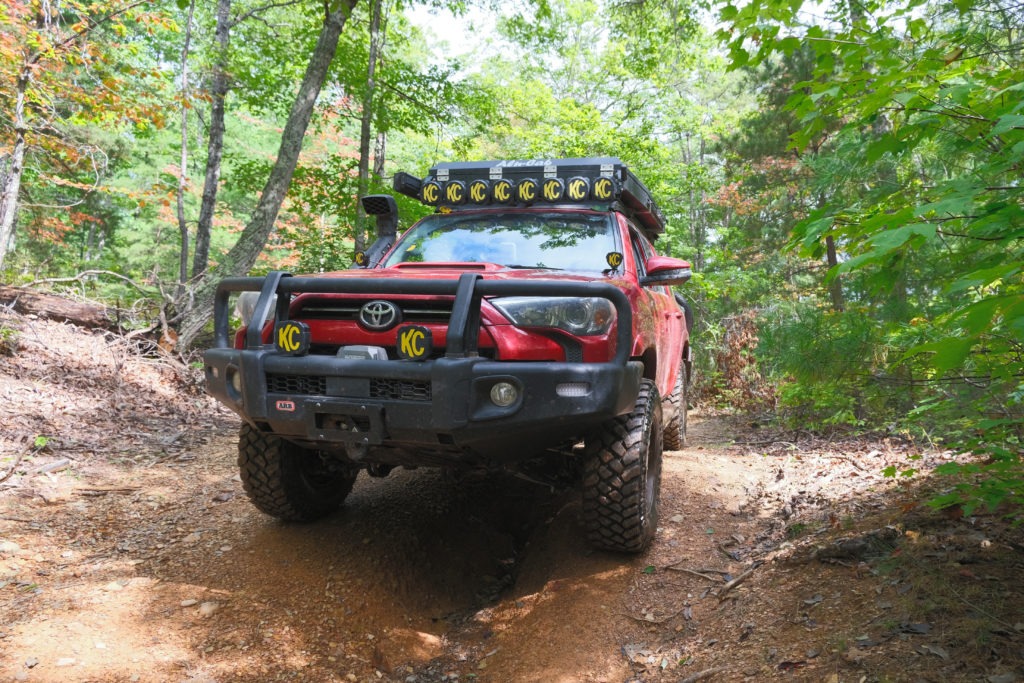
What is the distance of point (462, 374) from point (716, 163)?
1901 centimetres

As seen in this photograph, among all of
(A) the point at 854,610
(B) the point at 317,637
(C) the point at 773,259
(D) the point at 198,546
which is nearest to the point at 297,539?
(D) the point at 198,546

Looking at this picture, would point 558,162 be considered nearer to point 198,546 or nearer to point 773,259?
point 198,546

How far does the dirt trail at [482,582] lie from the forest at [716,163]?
498 millimetres

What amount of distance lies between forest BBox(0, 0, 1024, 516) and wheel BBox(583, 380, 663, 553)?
117 centimetres

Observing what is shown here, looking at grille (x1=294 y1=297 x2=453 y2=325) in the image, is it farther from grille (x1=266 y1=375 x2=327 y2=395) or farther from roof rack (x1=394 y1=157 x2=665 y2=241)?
roof rack (x1=394 y1=157 x2=665 y2=241)

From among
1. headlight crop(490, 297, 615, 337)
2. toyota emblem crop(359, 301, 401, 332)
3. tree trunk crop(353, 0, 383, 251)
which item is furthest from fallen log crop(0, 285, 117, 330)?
headlight crop(490, 297, 615, 337)

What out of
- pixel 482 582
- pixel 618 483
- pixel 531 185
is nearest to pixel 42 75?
pixel 531 185

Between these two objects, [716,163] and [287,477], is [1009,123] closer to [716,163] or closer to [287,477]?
[287,477]

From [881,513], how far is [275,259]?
23.7 metres

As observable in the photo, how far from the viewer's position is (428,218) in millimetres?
4871

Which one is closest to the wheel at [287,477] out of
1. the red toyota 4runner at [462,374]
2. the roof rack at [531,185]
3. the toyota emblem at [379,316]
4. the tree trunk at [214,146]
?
the red toyota 4runner at [462,374]

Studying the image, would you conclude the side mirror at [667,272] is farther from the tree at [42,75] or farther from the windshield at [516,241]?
the tree at [42,75]

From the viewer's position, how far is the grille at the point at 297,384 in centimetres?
309

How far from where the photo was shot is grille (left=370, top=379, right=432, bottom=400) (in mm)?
2945
